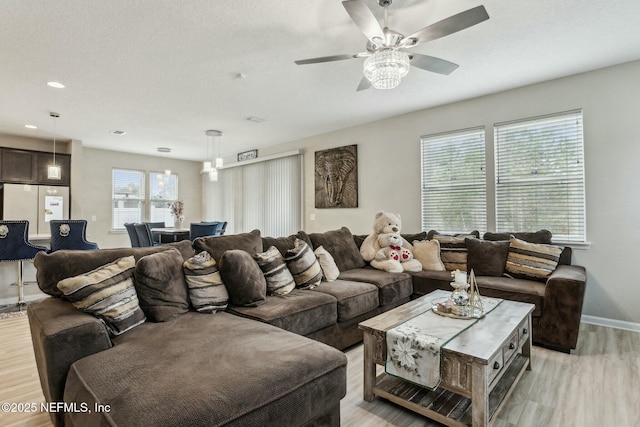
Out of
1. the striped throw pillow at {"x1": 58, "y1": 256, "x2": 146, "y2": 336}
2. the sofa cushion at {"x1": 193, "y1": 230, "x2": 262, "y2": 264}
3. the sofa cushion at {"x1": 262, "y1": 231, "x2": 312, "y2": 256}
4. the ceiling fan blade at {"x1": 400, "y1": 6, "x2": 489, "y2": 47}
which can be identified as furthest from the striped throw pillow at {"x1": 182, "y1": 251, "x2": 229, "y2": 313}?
the ceiling fan blade at {"x1": 400, "y1": 6, "x2": 489, "y2": 47}

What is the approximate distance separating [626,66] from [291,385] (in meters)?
4.30

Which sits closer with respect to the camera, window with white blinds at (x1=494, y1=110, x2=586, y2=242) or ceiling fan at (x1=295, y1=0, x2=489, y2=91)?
ceiling fan at (x1=295, y1=0, x2=489, y2=91)

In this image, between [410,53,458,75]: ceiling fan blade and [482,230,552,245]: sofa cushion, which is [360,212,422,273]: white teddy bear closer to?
[482,230,552,245]: sofa cushion

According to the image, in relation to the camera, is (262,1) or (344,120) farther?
(344,120)

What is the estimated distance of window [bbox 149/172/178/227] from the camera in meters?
7.77

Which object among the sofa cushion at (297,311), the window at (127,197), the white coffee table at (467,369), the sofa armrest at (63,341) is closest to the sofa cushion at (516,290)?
the white coffee table at (467,369)

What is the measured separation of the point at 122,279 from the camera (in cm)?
196

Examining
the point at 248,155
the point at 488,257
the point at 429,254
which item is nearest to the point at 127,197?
the point at 248,155

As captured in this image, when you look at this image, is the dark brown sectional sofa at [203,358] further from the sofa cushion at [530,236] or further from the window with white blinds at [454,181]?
the window with white blinds at [454,181]

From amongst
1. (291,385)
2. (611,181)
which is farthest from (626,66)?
(291,385)

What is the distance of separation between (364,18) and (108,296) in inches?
86.6

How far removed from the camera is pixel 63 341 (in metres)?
1.51

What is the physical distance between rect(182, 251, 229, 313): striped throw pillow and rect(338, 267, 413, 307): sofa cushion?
1.39 m

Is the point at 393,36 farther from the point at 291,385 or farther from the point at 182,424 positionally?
the point at 182,424
